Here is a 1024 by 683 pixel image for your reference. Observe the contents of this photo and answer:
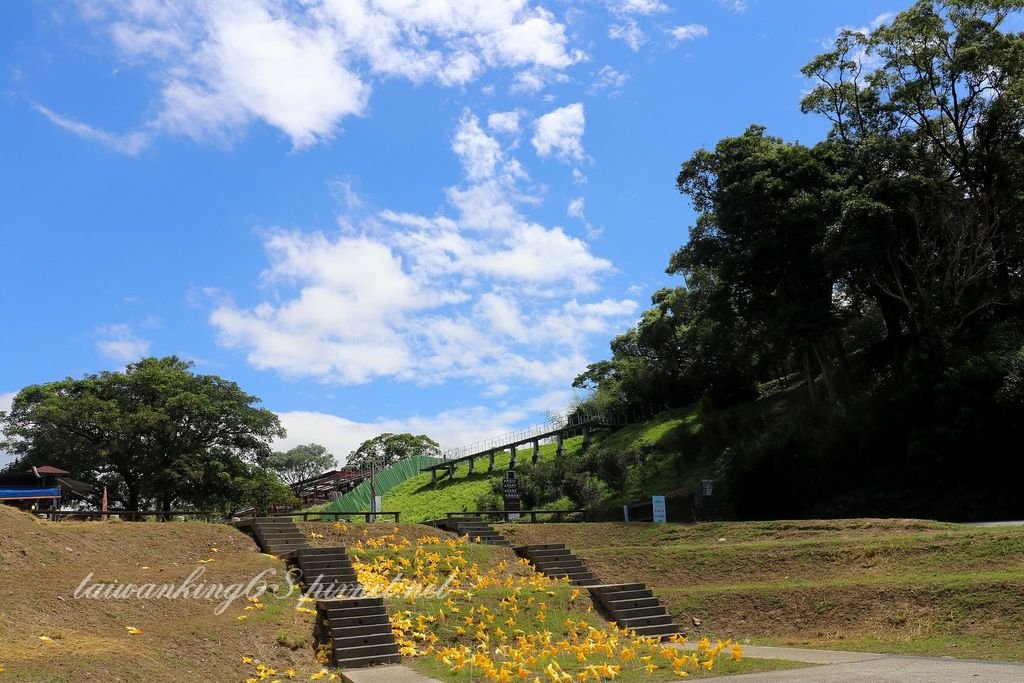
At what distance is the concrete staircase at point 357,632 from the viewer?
12.7 m

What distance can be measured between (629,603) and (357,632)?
563cm

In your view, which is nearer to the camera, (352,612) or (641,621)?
(352,612)

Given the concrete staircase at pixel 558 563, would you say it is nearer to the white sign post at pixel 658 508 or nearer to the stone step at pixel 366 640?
the stone step at pixel 366 640

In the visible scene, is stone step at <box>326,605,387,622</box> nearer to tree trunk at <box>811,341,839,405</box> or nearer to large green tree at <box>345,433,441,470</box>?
tree trunk at <box>811,341,839,405</box>

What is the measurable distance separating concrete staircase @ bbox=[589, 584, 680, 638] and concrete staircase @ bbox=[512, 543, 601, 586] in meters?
2.04

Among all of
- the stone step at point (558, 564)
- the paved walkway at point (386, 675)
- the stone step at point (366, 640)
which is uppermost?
the stone step at point (558, 564)

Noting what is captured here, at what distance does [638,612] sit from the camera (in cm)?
1549

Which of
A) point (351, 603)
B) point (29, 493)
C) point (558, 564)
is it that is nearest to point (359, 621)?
point (351, 603)

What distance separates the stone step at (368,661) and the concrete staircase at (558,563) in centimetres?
611

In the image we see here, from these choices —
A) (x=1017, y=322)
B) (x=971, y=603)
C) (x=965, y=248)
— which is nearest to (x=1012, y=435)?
(x=1017, y=322)

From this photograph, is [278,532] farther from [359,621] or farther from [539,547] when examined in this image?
[359,621]

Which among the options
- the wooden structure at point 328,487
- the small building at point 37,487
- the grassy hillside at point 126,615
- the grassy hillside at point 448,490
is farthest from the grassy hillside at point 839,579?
the wooden structure at point 328,487

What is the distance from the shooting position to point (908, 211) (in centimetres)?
3011

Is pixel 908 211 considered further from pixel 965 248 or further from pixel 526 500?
pixel 526 500
